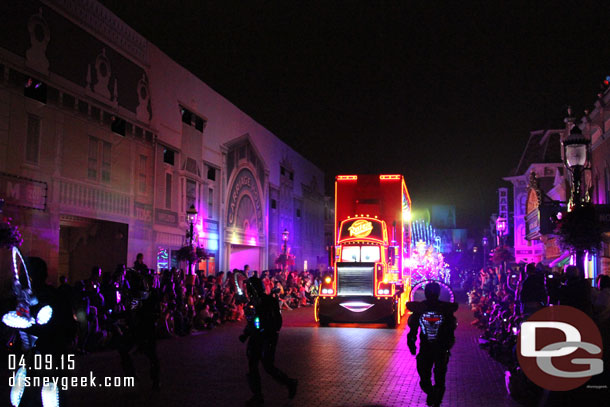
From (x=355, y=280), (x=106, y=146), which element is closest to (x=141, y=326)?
(x=355, y=280)

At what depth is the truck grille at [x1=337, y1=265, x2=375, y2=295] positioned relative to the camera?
20.7 m

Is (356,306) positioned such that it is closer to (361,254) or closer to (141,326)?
(361,254)

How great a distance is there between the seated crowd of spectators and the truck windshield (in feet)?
10.8

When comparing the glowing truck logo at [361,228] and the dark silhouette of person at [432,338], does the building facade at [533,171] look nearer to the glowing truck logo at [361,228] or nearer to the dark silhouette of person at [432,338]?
the glowing truck logo at [361,228]

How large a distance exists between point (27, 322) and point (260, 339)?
11.3ft

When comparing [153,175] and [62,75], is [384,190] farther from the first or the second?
[62,75]

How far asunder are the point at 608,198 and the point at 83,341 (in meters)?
17.9

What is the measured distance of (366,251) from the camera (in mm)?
22250

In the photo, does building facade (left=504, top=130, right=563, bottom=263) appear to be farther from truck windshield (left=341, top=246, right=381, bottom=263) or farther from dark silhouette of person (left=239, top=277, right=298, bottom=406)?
dark silhouette of person (left=239, top=277, right=298, bottom=406)

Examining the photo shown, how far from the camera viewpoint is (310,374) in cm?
1135

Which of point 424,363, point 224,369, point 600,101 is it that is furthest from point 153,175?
point 424,363

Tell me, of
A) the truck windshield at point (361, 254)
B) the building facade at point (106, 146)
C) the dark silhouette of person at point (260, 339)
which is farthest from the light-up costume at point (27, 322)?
the truck windshield at point (361, 254)

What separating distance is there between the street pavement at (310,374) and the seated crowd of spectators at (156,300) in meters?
0.66

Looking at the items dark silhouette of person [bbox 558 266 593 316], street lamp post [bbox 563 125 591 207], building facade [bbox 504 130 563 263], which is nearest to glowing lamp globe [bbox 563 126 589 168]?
street lamp post [bbox 563 125 591 207]
